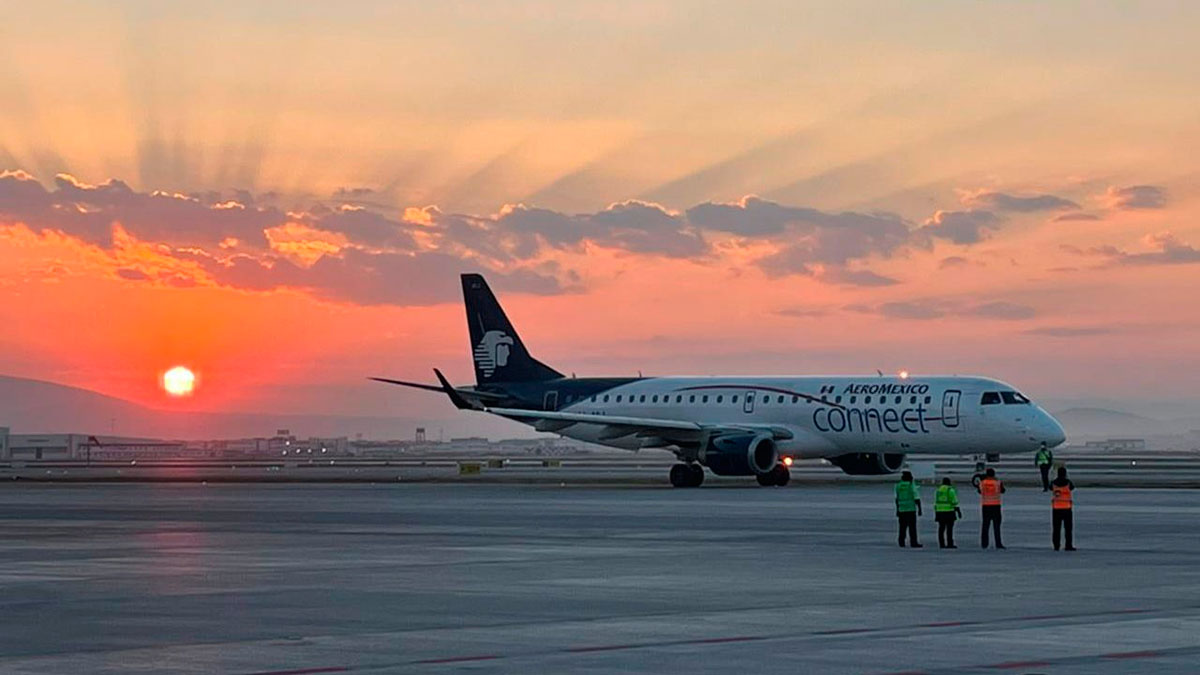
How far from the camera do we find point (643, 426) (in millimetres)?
73125

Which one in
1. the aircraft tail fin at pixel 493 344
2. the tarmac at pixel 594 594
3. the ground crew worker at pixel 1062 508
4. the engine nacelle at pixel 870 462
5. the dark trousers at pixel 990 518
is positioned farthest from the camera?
the aircraft tail fin at pixel 493 344

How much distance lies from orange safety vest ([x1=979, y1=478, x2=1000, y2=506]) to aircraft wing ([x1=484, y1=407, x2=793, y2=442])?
116ft

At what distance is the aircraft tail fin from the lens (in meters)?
83.2

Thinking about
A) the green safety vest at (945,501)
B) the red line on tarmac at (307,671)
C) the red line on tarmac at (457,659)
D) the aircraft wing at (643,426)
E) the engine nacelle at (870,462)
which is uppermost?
the aircraft wing at (643,426)

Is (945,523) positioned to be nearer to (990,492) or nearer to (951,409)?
(990,492)

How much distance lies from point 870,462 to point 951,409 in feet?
19.8

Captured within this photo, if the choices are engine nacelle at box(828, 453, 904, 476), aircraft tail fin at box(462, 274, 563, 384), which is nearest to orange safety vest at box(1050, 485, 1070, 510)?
engine nacelle at box(828, 453, 904, 476)

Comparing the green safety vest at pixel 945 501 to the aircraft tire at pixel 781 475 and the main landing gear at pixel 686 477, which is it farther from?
the main landing gear at pixel 686 477

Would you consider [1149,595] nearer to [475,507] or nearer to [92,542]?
[92,542]

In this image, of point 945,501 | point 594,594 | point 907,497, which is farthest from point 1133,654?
point 907,497

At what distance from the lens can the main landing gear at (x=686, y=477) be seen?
2847 inches

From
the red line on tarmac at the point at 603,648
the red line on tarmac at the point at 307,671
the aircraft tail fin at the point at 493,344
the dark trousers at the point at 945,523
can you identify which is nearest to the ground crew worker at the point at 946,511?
the dark trousers at the point at 945,523

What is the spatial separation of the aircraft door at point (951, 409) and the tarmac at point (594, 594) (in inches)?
718

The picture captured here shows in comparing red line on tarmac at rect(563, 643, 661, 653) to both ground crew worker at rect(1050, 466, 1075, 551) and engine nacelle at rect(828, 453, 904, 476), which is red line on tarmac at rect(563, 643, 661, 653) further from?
engine nacelle at rect(828, 453, 904, 476)
